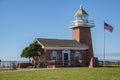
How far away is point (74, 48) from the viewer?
140 ft

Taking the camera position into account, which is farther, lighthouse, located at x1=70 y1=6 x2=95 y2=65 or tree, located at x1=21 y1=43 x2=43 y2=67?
lighthouse, located at x1=70 y1=6 x2=95 y2=65

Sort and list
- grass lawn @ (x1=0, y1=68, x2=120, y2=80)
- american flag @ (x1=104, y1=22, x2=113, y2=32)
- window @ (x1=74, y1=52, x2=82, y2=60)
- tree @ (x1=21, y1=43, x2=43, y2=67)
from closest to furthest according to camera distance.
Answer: grass lawn @ (x1=0, y1=68, x2=120, y2=80) < tree @ (x1=21, y1=43, x2=43, y2=67) < window @ (x1=74, y1=52, x2=82, y2=60) < american flag @ (x1=104, y1=22, x2=113, y2=32)

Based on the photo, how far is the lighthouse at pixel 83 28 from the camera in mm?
44906

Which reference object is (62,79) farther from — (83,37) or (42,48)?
(83,37)

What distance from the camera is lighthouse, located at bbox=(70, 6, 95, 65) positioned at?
44.9 m

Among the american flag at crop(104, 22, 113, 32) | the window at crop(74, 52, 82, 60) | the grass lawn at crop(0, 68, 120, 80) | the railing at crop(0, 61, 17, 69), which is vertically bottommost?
the grass lawn at crop(0, 68, 120, 80)

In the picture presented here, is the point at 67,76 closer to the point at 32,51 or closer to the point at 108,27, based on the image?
the point at 32,51

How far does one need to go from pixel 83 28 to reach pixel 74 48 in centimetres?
390

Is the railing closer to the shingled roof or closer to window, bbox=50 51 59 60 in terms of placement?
the shingled roof

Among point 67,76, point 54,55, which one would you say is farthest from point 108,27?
point 67,76

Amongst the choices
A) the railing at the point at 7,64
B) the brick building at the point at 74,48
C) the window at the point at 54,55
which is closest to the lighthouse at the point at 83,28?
the brick building at the point at 74,48

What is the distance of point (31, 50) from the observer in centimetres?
4053

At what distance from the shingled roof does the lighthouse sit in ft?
3.96

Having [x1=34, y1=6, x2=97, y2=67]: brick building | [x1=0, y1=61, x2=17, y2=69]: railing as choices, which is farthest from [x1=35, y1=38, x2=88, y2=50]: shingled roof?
[x1=0, y1=61, x2=17, y2=69]: railing
